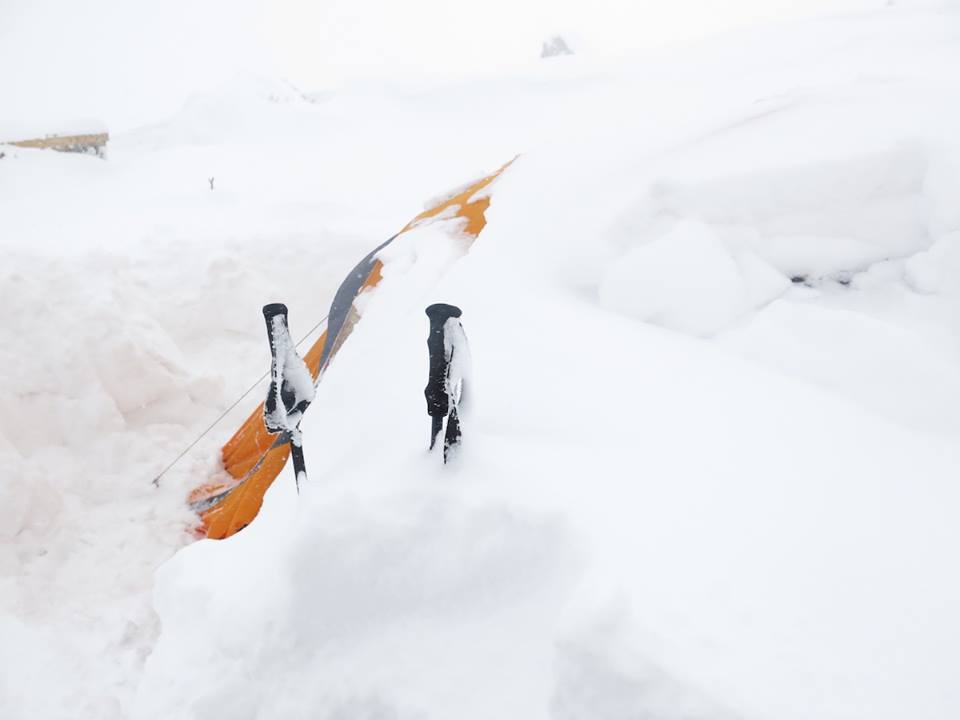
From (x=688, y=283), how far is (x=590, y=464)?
1338 millimetres

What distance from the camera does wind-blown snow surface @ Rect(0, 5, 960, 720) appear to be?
1.56m

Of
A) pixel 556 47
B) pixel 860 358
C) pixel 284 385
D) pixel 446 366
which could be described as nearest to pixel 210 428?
pixel 284 385

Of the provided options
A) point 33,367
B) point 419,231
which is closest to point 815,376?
point 419,231

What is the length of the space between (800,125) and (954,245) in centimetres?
118

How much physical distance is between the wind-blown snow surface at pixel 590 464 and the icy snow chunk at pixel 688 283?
0.05ft

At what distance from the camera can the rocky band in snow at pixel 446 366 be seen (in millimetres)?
1854

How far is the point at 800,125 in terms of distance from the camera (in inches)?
141

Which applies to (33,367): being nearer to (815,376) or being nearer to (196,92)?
(815,376)

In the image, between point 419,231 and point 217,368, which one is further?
point 217,368

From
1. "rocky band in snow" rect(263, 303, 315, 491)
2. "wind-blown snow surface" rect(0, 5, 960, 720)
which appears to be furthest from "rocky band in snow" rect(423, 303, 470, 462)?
"rocky band in snow" rect(263, 303, 315, 491)

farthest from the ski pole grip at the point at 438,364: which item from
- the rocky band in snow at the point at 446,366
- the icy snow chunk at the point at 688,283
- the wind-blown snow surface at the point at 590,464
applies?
the icy snow chunk at the point at 688,283

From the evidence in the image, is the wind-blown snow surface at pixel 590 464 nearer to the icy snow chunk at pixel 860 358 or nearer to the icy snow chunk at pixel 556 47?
the icy snow chunk at pixel 860 358

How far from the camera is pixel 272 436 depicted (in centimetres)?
413

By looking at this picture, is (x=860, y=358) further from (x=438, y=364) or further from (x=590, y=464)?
(x=438, y=364)
